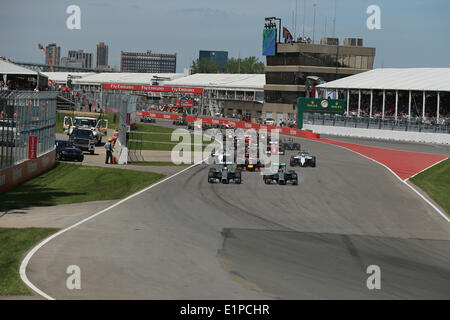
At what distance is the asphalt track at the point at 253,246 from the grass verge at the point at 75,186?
6.02ft

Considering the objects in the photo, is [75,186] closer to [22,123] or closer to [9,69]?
[22,123]

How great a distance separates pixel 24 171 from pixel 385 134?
46662 millimetres

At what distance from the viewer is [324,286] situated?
13906 millimetres

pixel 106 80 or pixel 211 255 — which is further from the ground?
pixel 106 80

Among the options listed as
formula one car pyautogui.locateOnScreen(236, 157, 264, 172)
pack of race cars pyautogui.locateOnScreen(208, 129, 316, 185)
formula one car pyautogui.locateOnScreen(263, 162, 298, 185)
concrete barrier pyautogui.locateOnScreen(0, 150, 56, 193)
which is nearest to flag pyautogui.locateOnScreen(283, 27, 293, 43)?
pack of race cars pyautogui.locateOnScreen(208, 129, 316, 185)

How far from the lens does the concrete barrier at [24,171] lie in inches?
1036

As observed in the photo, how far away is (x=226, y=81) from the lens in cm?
12169

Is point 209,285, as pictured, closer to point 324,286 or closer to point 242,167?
point 324,286

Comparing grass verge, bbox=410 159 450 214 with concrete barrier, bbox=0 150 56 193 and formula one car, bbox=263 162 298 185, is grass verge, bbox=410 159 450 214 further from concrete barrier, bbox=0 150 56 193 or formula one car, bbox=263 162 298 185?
concrete barrier, bbox=0 150 56 193

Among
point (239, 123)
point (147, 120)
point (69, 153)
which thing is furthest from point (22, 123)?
point (147, 120)

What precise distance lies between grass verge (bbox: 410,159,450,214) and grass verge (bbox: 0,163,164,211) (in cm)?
1293

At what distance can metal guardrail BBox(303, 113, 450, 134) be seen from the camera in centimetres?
6418

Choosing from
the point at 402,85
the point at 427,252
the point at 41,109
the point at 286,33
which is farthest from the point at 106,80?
the point at 427,252

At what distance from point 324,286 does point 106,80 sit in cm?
13554
